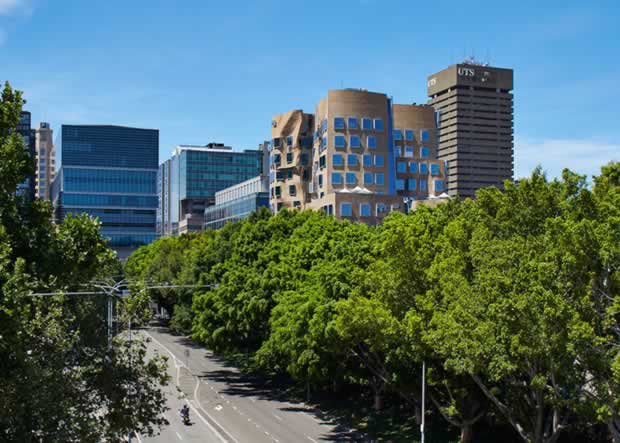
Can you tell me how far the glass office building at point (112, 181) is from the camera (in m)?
184

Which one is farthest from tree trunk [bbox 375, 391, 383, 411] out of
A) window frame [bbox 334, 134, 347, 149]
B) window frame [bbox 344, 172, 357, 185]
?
window frame [bbox 334, 134, 347, 149]

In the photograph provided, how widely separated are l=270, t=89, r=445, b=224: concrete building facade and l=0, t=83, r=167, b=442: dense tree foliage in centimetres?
7365

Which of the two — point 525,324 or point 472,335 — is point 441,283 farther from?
point 525,324

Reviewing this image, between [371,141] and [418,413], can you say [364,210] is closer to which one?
[371,141]

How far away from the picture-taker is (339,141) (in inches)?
4252

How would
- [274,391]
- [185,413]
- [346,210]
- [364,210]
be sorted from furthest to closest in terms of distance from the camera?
[364,210] → [346,210] → [274,391] → [185,413]

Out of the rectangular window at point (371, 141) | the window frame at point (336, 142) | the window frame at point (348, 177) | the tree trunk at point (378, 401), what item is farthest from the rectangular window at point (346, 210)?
the tree trunk at point (378, 401)

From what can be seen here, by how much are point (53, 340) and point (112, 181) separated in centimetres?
16746

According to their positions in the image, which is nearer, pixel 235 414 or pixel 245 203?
pixel 235 414

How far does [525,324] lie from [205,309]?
3831 centimetres

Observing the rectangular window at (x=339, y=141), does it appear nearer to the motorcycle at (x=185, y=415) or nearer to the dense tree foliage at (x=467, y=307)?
the dense tree foliage at (x=467, y=307)

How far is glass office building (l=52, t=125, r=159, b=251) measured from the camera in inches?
7229

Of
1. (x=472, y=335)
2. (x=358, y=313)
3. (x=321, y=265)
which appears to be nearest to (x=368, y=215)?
(x=321, y=265)

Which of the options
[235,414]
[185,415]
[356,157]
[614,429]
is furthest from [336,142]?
[614,429]
